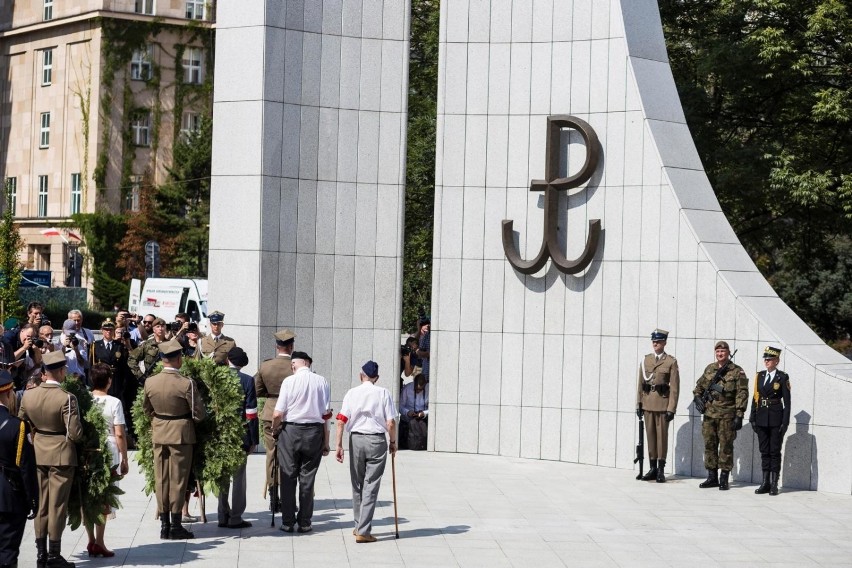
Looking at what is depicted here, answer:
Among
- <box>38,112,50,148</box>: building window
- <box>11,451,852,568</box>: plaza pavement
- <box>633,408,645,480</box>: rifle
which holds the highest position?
<box>38,112,50,148</box>: building window

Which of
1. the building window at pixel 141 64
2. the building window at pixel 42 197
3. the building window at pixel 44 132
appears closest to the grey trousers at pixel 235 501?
the building window at pixel 141 64

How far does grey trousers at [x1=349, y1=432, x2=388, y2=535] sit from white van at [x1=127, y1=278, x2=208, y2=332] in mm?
25506

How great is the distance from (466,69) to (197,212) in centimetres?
4133

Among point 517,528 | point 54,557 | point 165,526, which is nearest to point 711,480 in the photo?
point 517,528

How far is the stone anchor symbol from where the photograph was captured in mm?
17391

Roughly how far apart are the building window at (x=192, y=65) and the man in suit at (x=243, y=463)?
54441mm

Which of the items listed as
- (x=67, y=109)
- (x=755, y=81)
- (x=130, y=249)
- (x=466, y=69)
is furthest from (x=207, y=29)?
(x=466, y=69)

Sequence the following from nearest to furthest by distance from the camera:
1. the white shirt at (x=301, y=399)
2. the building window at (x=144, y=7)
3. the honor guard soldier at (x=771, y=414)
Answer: the white shirt at (x=301, y=399) → the honor guard soldier at (x=771, y=414) → the building window at (x=144, y=7)

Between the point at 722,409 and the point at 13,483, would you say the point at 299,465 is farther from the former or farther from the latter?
the point at 722,409

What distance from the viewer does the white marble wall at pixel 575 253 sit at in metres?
16.7

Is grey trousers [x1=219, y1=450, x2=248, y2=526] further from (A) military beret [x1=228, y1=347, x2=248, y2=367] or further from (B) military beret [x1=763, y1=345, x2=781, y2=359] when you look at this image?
(B) military beret [x1=763, y1=345, x2=781, y2=359]

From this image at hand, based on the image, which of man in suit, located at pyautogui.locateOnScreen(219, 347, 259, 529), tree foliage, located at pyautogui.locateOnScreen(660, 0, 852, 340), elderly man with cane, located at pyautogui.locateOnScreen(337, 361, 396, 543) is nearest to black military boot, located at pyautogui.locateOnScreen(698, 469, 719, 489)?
elderly man with cane, located at pyautogui.locateOnScreen(337, 361, 396, 543)

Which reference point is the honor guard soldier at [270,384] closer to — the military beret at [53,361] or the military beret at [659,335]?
the military beret at [53,361]

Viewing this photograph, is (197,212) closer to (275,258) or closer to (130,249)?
(130,249)
